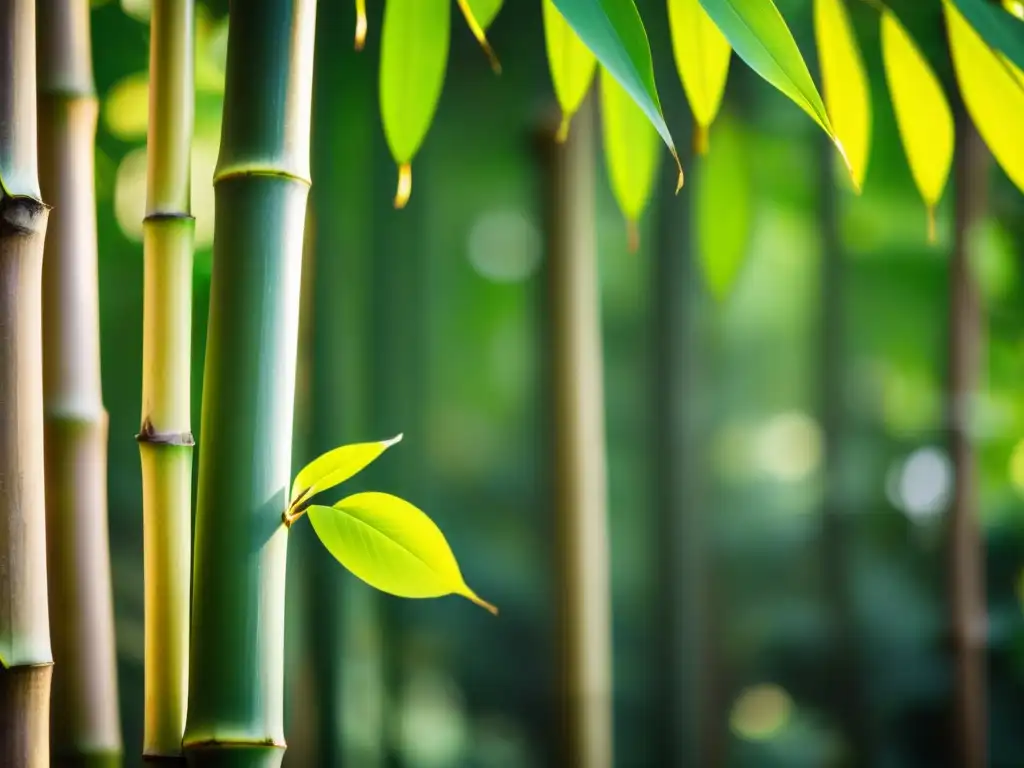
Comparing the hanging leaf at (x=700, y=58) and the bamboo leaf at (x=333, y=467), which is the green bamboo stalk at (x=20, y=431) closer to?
the bamboo leaf at (x=333, y=467)

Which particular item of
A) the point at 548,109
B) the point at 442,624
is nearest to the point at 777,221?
the point at 548,109

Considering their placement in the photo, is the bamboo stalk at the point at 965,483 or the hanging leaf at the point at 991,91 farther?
the bamboo stalk at the point at 965,483

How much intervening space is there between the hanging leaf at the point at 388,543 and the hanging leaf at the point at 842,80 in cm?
20

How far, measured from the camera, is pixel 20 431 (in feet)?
0.75

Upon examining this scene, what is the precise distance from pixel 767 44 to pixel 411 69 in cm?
15

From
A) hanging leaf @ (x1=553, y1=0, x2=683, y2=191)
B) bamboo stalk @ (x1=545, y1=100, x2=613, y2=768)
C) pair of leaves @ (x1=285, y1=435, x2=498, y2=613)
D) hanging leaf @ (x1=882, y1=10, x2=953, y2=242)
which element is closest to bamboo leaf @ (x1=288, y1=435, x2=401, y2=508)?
pair of leaves @ (x1=285, y1=435, x2=498, y2=613)

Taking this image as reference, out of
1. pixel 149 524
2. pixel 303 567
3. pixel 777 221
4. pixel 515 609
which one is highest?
pixel 777 221

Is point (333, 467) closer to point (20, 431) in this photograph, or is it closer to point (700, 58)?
point (20, 431)

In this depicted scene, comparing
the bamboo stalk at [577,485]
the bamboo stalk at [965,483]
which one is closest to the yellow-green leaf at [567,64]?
the bamboo stalk at [577,485]

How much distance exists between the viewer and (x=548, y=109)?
42.8 inches

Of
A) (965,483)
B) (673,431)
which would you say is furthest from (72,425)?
(673,431)

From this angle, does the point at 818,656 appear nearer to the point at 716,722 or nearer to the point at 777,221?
the point at 716,722

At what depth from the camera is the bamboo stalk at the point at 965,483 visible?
0.94 m

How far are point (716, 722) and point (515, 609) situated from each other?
1.13 ft
